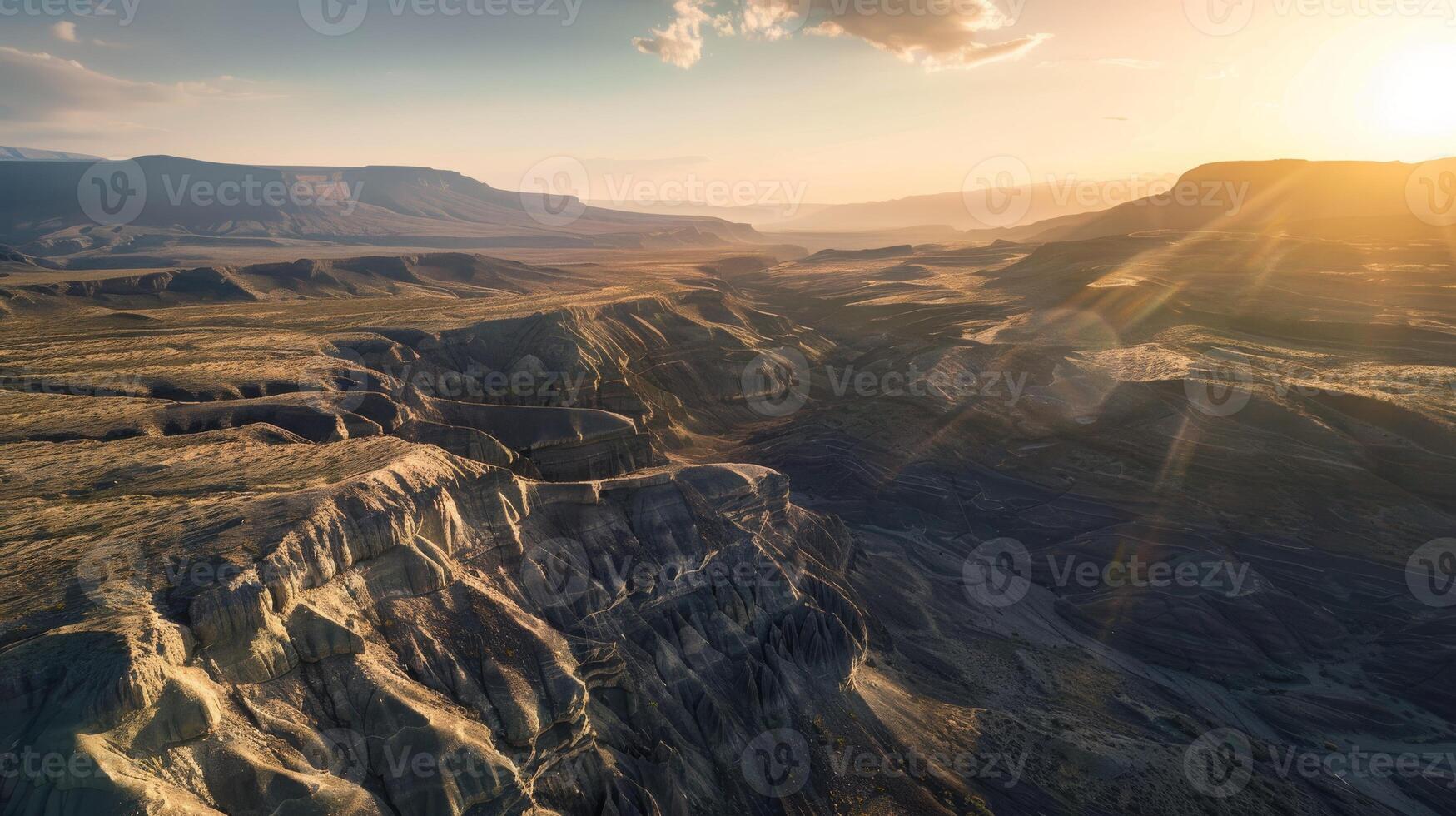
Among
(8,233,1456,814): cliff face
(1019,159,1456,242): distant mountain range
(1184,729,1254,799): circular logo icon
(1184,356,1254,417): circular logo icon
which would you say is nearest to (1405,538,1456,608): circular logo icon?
(8,233,1456,814): cliff face

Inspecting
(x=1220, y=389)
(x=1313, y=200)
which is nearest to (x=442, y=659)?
(x=1220, y=389)

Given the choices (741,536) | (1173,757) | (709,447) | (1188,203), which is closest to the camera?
(1173,757)

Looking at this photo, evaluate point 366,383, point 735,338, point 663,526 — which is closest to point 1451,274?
point 735,338

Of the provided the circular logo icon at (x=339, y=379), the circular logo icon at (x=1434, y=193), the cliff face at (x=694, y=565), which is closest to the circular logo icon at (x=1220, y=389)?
→ the cliff face at (x=694, y=565)

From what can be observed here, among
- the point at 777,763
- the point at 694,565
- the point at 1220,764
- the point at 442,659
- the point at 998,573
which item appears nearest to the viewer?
the point at 442,659

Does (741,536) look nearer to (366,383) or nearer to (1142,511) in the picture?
(366,383)

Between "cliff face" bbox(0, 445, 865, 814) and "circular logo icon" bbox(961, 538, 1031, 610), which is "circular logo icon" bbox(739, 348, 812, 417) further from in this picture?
"cliff face" bbox(0, 445, 865, 814)

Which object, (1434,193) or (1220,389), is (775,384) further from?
(1434,193)
